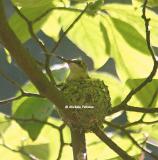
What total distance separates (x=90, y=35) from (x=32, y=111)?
0.58 ft

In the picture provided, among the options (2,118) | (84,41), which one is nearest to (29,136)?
(2,118)

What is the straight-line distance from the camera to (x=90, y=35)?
101cm

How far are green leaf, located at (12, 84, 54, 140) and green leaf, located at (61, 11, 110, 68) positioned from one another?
0.12m

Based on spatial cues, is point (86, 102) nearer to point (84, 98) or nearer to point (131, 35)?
point (84, 98)

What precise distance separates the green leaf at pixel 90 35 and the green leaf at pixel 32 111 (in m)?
0.12

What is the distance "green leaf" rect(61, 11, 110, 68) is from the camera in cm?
99

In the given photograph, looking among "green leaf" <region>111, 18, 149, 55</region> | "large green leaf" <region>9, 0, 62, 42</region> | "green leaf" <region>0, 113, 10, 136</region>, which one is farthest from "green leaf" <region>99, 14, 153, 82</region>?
"green leaf" <region>0, 113, 10, 136</region>

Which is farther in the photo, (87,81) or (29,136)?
(87,81)

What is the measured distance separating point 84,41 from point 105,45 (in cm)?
5

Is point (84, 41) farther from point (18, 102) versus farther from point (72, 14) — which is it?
point (18, 102)

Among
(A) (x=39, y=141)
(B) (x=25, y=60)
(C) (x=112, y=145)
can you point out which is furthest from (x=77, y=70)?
(B) (x=25, y=60)

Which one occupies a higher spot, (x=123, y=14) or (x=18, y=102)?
(x=123, y=14)

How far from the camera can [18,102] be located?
1.02m

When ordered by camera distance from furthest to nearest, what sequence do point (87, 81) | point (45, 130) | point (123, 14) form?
point (87, 81) → point (45, 130) → point (123, 14)
